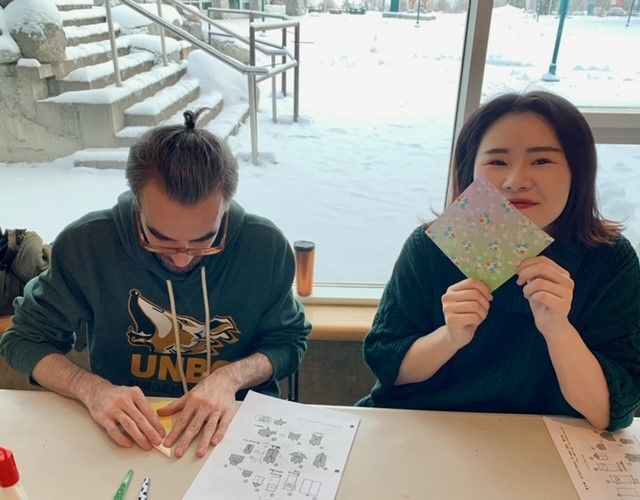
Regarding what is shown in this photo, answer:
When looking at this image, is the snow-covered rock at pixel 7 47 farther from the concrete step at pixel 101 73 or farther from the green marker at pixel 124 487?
the green marker at pixel 124 487

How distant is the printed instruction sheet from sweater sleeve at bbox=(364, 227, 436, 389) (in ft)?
1.06

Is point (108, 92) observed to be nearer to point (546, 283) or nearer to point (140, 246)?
point (140, 246)

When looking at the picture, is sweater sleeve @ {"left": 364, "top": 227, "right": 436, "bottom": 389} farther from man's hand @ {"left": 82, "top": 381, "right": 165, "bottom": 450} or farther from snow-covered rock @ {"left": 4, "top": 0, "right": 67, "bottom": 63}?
snow-covered rock @ {"left": 4, "top": 0, "right": 67, "bottom": 63}

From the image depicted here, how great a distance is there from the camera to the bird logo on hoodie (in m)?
1.25

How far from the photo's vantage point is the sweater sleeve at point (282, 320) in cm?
129

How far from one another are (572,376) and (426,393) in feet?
1.05

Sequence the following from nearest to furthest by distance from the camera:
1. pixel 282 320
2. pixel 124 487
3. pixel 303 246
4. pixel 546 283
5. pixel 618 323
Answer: pixel 124 487 → pixel 546 283 → pixel 618 323 → pixel 282 320 → pixel 303 246

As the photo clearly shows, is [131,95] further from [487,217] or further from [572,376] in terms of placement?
[572,376]

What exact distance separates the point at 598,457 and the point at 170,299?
93 centimetres

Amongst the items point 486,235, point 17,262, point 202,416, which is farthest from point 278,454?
point 17,262

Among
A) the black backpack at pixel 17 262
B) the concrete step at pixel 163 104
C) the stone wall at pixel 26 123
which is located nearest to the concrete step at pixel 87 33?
the stone wall at pixel 26 123

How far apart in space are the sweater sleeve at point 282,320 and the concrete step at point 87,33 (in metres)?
1.29

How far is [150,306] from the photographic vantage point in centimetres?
125

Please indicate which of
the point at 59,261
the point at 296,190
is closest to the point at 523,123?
the point at 59,261
